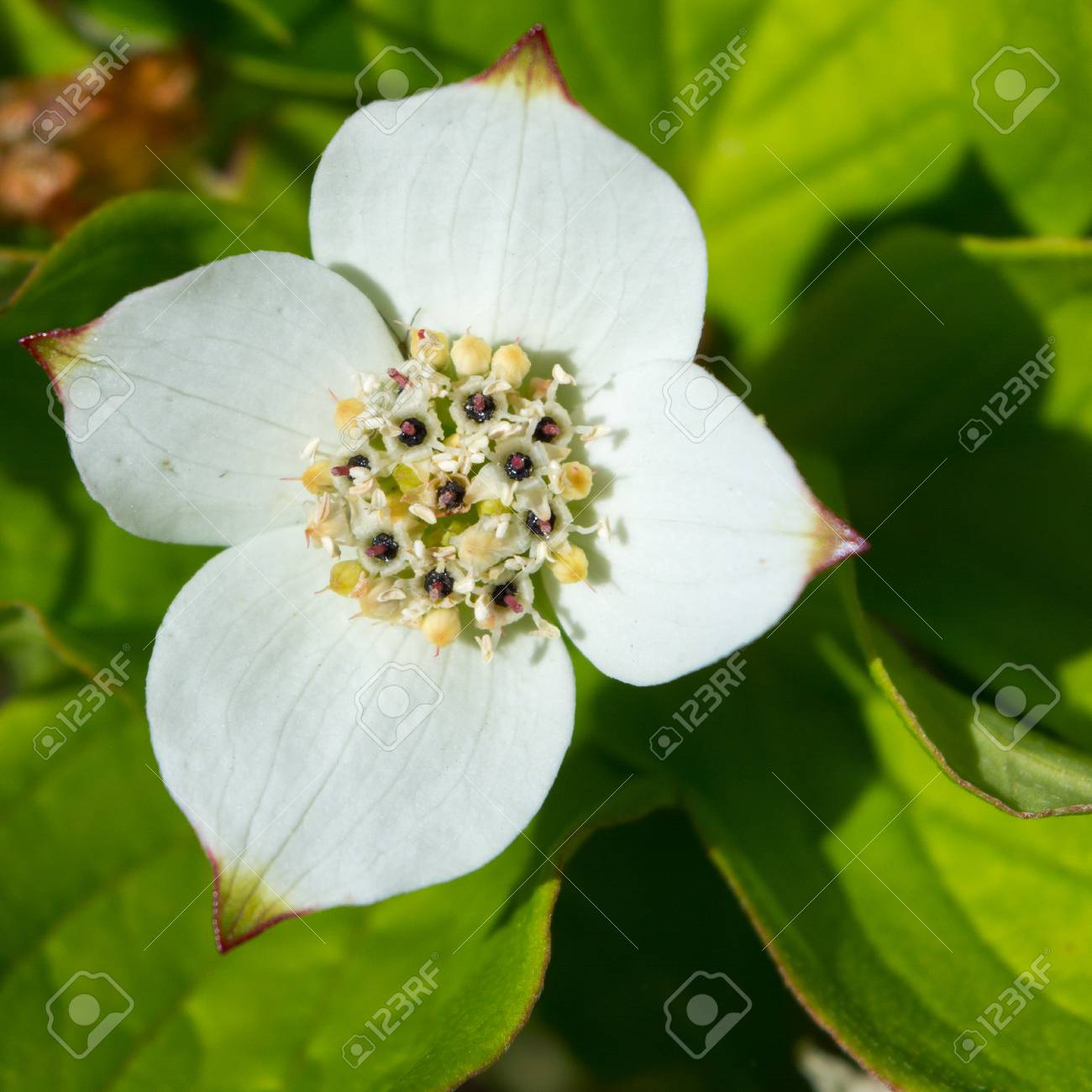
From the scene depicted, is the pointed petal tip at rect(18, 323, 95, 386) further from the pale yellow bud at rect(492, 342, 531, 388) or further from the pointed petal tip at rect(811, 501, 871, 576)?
the pointed petal tip at rect(811, 501, 871, 576)

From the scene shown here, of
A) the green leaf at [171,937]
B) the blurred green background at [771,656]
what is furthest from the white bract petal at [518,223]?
the green leaf at [171,937]

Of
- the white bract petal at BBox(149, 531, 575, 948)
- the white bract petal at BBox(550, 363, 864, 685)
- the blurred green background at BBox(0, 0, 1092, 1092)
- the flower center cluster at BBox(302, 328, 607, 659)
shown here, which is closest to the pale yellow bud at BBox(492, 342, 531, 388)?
the flower center cluster at BBox(302, 328, 607, 659)

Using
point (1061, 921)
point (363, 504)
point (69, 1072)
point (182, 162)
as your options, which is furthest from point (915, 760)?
point (182, 162)

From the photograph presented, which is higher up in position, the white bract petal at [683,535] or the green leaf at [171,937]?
the white bract petal at [683,535]

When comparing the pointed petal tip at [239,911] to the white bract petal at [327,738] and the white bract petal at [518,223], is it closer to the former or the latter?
the white bract petal at [327,738]

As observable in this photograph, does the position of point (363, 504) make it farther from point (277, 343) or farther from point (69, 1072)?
point (69, 1072)

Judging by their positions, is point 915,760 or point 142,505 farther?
point 915,760

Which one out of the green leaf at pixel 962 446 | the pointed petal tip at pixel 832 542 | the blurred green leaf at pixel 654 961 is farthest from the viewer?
the blurred green leaf at pixel 654 961
